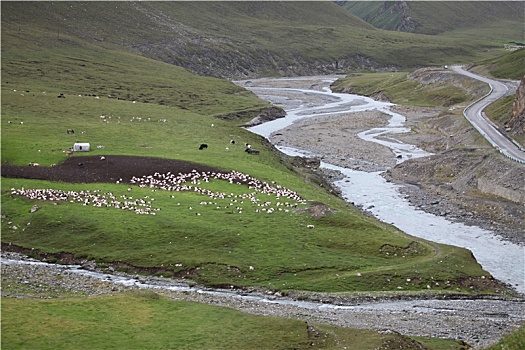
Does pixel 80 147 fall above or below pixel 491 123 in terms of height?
below

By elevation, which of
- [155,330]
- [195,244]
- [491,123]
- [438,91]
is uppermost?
[491,123]

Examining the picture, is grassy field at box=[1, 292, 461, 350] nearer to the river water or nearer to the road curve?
the river water

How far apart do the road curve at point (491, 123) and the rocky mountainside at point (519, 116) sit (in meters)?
2.17

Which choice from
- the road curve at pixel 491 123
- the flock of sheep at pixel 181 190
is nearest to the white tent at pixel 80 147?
the flock of sheep at pixel 181 190

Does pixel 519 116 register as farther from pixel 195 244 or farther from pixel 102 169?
pixel 195 244

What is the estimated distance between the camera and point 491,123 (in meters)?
117

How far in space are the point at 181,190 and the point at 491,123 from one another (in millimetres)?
70723

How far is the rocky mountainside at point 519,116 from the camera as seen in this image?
10388 centimetres

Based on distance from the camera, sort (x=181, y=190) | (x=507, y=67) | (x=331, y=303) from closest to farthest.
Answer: (x=331, y=303)
(x=181, y=190)
(x=507, y=67)

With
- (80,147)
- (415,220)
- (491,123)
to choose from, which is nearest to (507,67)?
(491,123)

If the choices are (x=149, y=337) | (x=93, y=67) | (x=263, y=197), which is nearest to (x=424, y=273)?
(x=263, y=197)

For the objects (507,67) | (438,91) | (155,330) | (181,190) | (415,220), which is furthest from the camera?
(507,67)

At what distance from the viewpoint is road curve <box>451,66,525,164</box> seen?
92062 millimetres

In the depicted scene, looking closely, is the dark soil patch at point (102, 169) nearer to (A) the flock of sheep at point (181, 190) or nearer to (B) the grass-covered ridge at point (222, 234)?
(A) the flock of sheep at point (181, 190)
